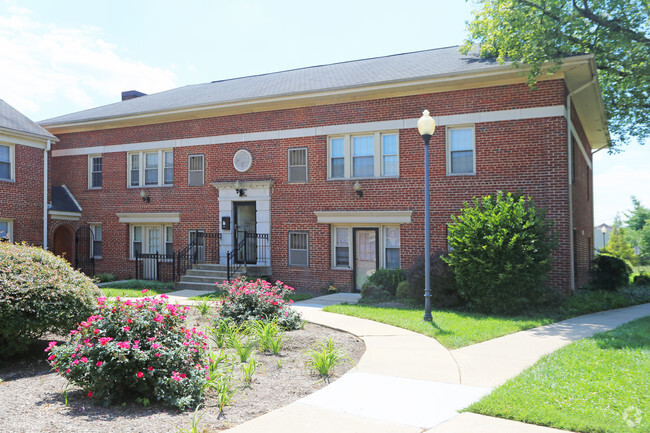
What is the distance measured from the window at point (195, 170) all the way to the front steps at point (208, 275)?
3137mm

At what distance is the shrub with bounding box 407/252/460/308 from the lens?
12.1 metres

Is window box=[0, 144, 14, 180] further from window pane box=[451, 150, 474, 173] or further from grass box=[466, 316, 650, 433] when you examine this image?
grass box=[466, 316, 650, 433]

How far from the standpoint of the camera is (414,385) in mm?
6031

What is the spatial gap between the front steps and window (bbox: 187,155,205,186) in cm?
314

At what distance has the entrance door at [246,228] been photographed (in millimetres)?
17359

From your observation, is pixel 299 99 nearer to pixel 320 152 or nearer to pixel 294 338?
pixel 320 152

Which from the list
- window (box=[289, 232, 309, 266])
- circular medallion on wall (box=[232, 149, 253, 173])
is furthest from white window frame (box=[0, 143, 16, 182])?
window (box=[289, 232, 309, 266])

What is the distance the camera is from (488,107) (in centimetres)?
1394

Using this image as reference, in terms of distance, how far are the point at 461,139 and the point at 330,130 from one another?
13.6ft

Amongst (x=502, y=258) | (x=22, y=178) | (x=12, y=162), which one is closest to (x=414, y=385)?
(x=502, y=258)

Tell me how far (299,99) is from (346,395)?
12088 millimetres

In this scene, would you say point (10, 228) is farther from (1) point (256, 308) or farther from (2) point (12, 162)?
(1) point (256, 308)

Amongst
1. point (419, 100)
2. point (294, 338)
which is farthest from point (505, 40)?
point (294, 338)

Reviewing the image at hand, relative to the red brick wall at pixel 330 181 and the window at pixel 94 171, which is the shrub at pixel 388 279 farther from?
the window at pixel 94 171
